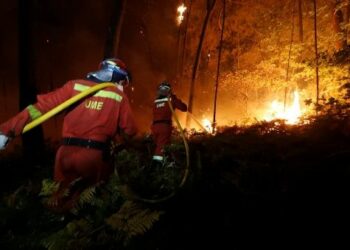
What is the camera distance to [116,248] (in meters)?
3.68

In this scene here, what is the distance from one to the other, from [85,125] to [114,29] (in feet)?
27.7

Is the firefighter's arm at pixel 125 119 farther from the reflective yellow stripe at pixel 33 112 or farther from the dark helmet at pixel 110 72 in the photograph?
the reflective yellow stripe at pixel 33 112

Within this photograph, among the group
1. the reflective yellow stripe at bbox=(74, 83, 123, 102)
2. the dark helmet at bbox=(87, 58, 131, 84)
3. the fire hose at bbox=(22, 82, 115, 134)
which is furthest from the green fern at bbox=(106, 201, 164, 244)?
the dark helmet at bbox=(87, 58, 131, 84)

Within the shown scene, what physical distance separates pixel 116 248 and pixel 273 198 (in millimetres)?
2677

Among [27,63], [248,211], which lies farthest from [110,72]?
[27,63]

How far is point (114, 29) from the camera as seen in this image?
12.9m

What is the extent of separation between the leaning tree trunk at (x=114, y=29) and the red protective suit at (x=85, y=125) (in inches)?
306

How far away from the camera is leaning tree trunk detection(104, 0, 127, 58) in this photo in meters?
12.8

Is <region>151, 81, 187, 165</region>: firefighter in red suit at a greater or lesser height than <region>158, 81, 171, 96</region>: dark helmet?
lesser

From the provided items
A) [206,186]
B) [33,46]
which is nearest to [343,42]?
[33,46]

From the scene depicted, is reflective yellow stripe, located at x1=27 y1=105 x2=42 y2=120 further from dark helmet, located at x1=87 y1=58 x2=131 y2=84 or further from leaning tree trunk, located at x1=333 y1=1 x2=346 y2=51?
leaning tree trunk, located at x1=333 y1=1 x2=346 y2=51

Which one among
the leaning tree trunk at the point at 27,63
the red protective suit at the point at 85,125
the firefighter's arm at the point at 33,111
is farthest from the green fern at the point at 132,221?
the leaning tree trunk at the point at 27,63

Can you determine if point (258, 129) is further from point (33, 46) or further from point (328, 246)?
point (328, 246)

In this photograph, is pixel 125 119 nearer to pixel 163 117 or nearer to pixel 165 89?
pixel 165 89
